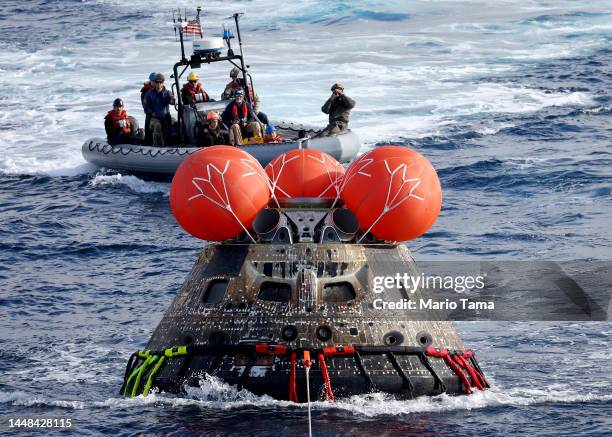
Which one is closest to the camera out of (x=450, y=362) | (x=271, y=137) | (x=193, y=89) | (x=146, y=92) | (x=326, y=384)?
(x=326, y=384)

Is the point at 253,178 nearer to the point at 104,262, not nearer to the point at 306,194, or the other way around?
the point at 306,194

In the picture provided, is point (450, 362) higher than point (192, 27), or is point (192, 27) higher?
point (192, 27)

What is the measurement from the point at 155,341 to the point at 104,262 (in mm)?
7080

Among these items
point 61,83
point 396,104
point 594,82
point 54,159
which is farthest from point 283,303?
point 61,83

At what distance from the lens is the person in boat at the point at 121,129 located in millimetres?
26109

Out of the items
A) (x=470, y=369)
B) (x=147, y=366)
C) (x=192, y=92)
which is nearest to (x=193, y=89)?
(x=192, y=92)

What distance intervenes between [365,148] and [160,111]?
16.9 feet

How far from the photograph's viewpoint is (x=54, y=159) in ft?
94.1

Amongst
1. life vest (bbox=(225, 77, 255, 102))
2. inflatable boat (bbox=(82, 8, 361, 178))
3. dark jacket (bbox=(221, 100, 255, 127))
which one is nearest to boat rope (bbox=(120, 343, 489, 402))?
inflatable boat (bbox=(82, 8, 361, 178))

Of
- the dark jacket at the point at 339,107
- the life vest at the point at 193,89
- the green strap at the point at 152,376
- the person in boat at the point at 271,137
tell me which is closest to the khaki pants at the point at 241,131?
the person in boat at the point at 271,137

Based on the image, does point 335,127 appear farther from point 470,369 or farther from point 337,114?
point 470,369

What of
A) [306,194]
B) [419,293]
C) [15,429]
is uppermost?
[306,194]

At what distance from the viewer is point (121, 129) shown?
26.3 m

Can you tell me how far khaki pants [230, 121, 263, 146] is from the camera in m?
24.2
